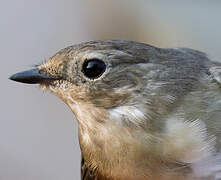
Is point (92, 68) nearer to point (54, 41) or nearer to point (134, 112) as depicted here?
point (134, 112)

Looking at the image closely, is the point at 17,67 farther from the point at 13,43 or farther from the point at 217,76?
the point at 217,76

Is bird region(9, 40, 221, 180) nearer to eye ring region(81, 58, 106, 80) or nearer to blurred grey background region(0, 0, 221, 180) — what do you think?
eye ring region(81, 58, 106, 80)

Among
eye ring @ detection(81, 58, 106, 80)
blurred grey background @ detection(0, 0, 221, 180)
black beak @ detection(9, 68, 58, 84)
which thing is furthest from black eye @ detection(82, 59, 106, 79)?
blurred grey background @ detection(0, 0, 221, 180)

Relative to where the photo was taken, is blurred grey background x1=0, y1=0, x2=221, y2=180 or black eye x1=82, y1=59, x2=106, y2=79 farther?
blurred grey background x1=0, y1=0, x2=221, y2=180

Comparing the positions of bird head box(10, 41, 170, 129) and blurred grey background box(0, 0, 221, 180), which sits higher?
bird head box(10, 41, 170, 129)

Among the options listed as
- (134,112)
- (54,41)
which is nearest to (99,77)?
(134,112)

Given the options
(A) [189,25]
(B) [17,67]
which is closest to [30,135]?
(B) [17,67]
